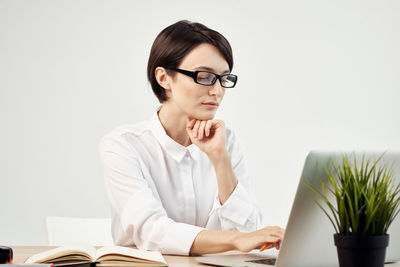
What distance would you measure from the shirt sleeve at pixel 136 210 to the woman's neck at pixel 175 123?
A: 229 mm

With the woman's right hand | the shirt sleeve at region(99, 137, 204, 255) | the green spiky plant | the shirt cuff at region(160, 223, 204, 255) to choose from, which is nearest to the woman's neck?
the shirt sleeve at region(99, 137, 204, 255)

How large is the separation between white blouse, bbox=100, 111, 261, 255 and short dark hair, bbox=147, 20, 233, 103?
0.81 ft

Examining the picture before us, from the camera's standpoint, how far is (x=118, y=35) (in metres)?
4.27

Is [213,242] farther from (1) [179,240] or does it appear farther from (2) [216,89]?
(2) [216,89]

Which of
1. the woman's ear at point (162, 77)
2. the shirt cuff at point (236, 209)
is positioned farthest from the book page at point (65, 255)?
the woman's ear at point (162, 77)

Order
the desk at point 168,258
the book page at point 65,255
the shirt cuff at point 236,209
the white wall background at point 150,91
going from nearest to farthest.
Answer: the book page at point 65,255
the desk at point 168,258
the shirt cuff at point 236,209
the white wall background at point 150,91

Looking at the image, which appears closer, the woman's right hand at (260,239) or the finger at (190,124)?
the woman's right hand at (260,239)

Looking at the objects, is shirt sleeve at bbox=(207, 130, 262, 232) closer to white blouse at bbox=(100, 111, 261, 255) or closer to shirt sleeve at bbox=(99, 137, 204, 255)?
white blouse at bbox=(100, 111, 261, 255)

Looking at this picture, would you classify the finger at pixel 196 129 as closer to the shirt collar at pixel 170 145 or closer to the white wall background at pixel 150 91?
the shirt collar at pixel 170 145

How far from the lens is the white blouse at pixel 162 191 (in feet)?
5.40

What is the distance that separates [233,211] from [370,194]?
37.1 inches

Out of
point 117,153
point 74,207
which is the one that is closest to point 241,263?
point 117,153

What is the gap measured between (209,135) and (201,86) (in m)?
0.19

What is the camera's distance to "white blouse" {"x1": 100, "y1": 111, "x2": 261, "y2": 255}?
1.65 m
